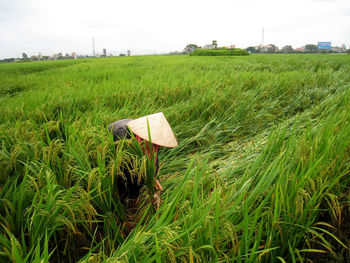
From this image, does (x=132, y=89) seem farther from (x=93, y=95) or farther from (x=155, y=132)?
(x=155, y=132)

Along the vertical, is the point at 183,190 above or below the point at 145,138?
below

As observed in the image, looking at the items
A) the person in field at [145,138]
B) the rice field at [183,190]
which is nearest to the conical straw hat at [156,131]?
the person in field at [145,138]

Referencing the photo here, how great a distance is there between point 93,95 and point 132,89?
0.53m

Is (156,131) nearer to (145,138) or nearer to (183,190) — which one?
(145,138)

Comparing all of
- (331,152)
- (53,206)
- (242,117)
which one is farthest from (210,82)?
(53,206)

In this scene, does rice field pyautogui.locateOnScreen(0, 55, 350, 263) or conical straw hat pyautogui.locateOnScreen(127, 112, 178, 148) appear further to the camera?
conical straw hat pyautogui.locateOnScreen(127, 112, 178, 148)

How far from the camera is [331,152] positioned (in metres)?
1.20

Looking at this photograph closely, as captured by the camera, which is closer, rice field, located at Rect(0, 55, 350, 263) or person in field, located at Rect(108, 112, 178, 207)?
rice field, located at Rect(0, 55, 350, 263)

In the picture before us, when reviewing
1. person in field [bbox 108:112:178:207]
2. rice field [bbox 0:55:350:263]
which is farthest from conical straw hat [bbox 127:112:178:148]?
rice field [bbox 0:55:350:263]

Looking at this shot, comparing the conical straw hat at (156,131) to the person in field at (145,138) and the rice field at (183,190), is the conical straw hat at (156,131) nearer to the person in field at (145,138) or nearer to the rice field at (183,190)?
the person in field at (145,138)

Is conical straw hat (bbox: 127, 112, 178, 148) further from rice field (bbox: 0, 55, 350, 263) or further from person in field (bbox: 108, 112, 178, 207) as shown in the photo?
rice field (bbox: 0, 55, 350, 263)

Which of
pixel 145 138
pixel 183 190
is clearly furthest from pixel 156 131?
pixel 183 190

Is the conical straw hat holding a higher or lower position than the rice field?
higher

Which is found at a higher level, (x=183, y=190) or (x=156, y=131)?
(x=156, y=131)
